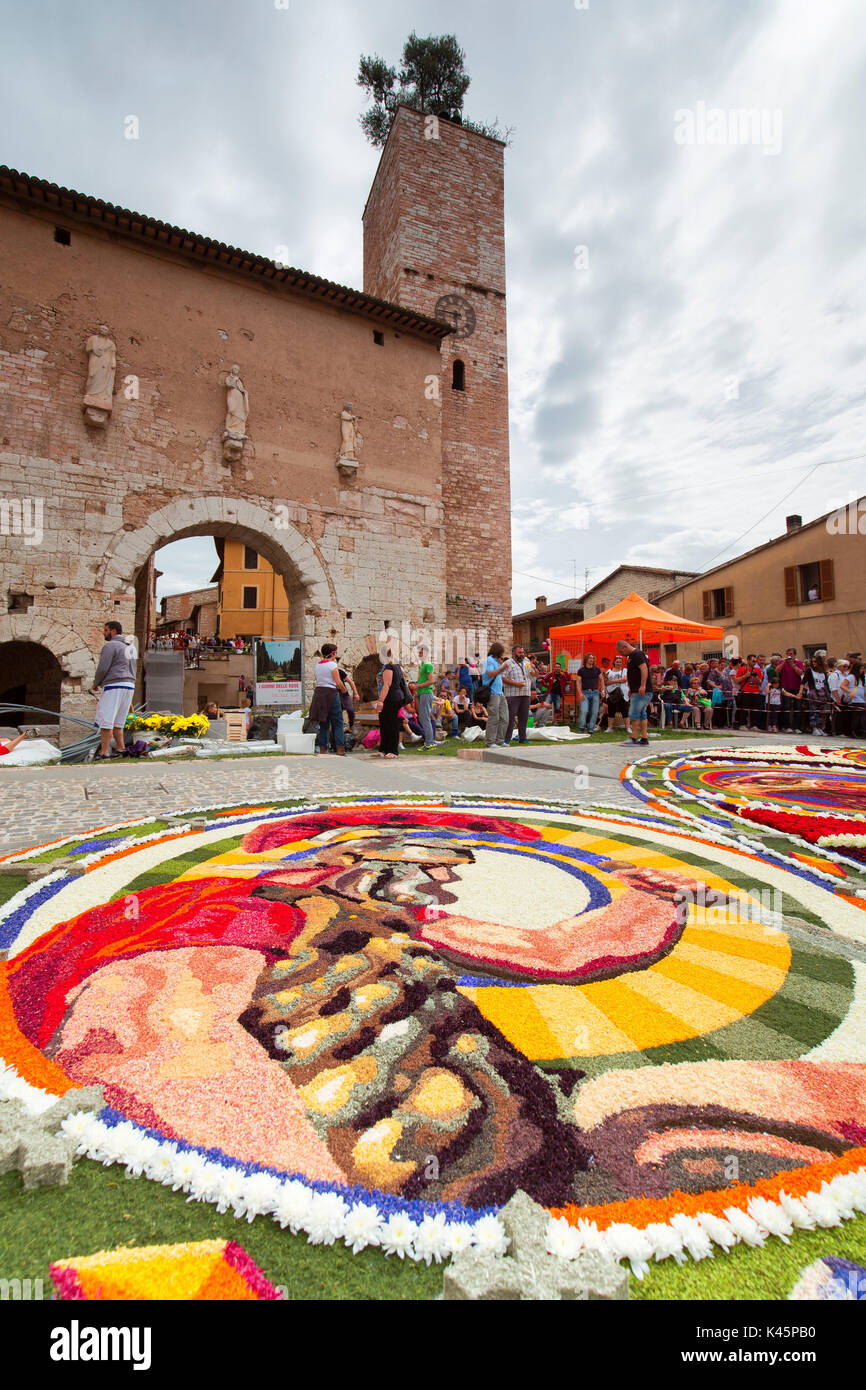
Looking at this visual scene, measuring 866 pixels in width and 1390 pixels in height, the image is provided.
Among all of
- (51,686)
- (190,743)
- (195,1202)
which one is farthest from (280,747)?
(195,1202)

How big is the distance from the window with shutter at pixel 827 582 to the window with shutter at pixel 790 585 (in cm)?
115

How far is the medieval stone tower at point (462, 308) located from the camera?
756 inches

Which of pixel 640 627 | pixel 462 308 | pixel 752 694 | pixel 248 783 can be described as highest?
pixel 462 308

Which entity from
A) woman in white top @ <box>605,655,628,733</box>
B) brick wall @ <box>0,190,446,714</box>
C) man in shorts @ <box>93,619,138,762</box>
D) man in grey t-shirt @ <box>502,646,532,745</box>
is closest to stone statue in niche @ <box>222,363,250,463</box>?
brick wall @ <box>0,190,446,714</box>

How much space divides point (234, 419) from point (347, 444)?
111 inches

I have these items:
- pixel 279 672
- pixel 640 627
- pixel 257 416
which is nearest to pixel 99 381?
pixel 257 416

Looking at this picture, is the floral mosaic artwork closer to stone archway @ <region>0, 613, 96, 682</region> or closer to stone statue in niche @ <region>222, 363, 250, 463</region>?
stone archway @ <region>0, 613, 96, 682</region>

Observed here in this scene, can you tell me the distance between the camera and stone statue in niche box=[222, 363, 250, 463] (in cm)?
1390

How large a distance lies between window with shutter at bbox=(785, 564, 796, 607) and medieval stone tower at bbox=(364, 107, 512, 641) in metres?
11.8

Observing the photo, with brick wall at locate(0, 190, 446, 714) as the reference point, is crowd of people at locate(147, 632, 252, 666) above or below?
below

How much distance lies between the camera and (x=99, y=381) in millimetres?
12555

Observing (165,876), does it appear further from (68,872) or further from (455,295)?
(455,295)

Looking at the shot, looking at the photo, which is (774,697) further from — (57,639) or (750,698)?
(57,639)

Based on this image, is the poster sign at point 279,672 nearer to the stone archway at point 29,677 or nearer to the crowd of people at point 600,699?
the crowd of people at point 600,699
